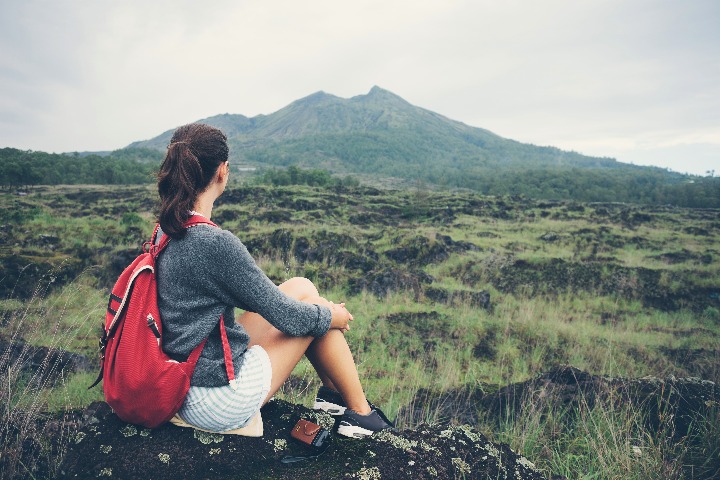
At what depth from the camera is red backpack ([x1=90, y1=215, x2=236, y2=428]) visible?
168 cm

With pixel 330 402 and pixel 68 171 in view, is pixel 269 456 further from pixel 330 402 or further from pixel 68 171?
pixel 68 171

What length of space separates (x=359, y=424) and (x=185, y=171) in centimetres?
158

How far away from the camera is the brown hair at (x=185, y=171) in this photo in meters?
1.77

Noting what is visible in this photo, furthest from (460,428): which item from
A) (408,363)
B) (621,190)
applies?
(621,190)

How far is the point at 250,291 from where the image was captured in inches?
72.6

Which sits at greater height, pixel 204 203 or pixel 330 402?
pixel 204 203

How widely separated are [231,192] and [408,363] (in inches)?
888

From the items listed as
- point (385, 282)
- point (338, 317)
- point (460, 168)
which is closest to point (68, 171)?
point (385, 282)

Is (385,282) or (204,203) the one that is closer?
(204,203)

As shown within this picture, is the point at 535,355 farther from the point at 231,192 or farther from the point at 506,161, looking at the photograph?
the point at 506,161

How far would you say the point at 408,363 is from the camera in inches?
205

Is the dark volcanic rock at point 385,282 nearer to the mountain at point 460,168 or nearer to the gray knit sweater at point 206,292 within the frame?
the gray knit sweater at point 206,292

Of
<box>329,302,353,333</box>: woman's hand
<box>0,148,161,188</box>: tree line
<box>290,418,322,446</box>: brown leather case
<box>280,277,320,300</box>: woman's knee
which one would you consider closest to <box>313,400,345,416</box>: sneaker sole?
<box>290,418,322,446</box>: brown leather case

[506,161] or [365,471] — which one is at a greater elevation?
[506,161]
